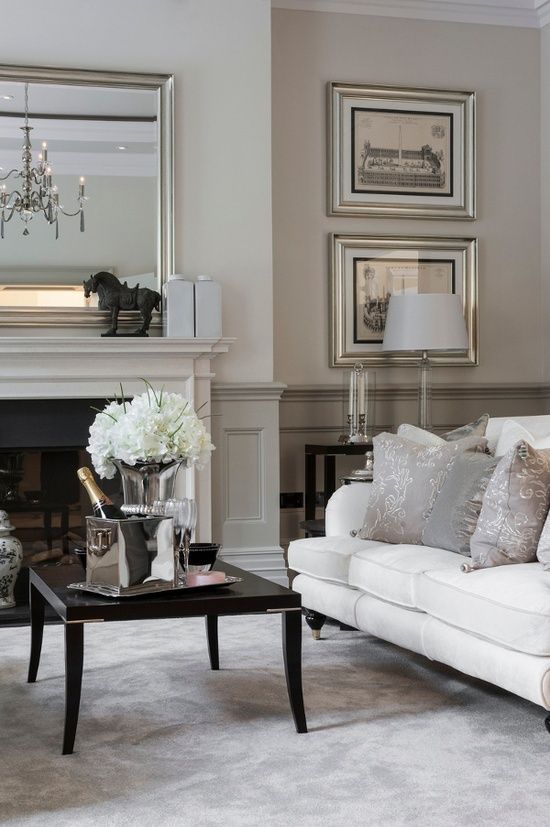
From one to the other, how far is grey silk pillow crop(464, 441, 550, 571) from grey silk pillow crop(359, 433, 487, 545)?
0.52m

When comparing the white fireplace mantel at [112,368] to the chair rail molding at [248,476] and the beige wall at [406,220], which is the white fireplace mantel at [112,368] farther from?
the beige wall at [406,220]

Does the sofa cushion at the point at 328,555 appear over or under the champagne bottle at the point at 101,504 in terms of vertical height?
under

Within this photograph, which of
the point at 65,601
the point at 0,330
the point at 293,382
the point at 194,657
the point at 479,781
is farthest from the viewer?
the point at 293,382

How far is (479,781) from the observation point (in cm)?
250

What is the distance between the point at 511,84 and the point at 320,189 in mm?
1299

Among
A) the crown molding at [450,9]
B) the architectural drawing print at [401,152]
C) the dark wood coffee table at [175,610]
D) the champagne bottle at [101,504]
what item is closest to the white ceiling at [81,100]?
the crown molding at [450,9]

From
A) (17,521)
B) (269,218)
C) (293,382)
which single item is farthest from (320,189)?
(17,521)

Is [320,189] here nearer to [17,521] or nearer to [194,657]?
[17,521]

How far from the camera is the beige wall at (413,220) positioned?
5664mm

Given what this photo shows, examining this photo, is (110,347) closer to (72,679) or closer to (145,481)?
(145,481)

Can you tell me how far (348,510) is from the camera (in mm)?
4098

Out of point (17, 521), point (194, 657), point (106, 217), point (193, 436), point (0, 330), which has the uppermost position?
point (106, 217)

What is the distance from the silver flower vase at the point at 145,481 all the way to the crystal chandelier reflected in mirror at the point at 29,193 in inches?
94.2

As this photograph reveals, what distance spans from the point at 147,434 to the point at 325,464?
258 centimetres
